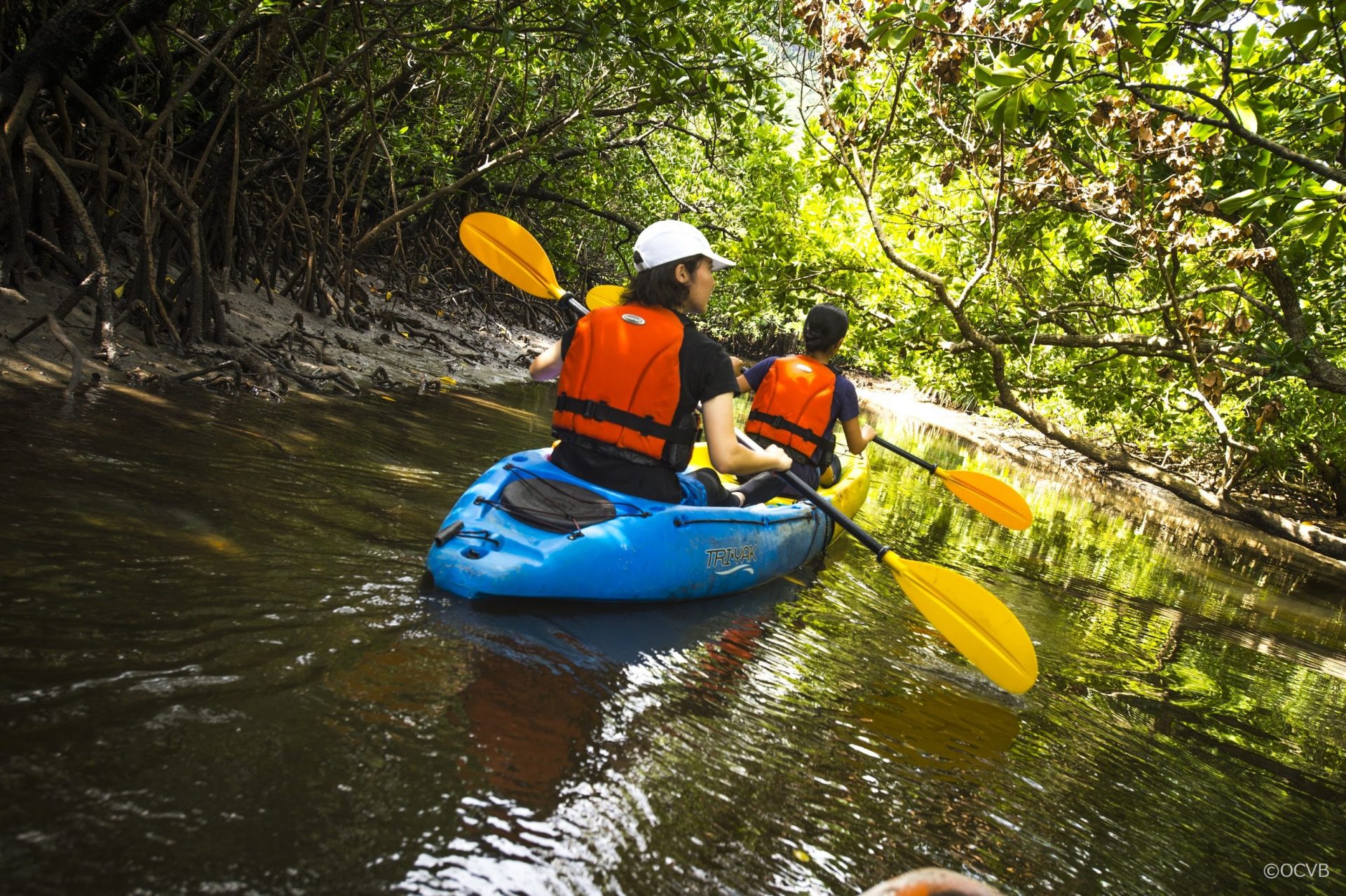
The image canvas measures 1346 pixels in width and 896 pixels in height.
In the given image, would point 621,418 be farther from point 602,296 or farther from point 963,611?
point 963,611

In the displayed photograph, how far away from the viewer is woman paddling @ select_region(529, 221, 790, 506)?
10.4ft

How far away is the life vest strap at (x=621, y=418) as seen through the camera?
3.23m

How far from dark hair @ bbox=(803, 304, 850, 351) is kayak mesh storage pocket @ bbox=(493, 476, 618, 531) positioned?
188cm

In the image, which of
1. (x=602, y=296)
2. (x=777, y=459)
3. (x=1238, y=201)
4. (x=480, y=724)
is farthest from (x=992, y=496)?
(x=480, y=724)

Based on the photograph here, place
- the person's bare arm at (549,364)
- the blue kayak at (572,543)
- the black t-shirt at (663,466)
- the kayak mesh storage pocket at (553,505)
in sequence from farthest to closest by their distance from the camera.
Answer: the person's bare arm at (549,364) < the black t-shirt at (663,466) < the kayak mesh storage pocket at (553,505) < the blue kayak at (572,543)

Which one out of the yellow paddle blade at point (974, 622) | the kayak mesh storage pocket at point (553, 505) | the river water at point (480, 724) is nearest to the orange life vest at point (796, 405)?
the river water at point (480, 724)

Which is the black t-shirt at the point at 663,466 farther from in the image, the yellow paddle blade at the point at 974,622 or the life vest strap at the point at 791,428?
the life vest strap at the point at 791,428

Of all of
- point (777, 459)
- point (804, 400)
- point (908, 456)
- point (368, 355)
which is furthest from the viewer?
point (368, 355)

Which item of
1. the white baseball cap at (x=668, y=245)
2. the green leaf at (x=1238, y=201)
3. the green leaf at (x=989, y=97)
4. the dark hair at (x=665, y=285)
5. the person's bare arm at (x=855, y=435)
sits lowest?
the person's bare arm at (x=855, y=435)

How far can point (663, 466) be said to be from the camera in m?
3.38

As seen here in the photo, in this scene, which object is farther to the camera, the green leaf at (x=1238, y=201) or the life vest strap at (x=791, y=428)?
the life vest strap at (x=791, y=428)

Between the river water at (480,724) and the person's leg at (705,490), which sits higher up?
the person's leg at (705,490)

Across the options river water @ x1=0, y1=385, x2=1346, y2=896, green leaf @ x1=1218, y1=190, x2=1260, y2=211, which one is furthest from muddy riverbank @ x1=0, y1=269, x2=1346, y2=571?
green leaf @ x1=1218, y1=190, x2=1260, y2=211

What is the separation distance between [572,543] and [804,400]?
209 cm
